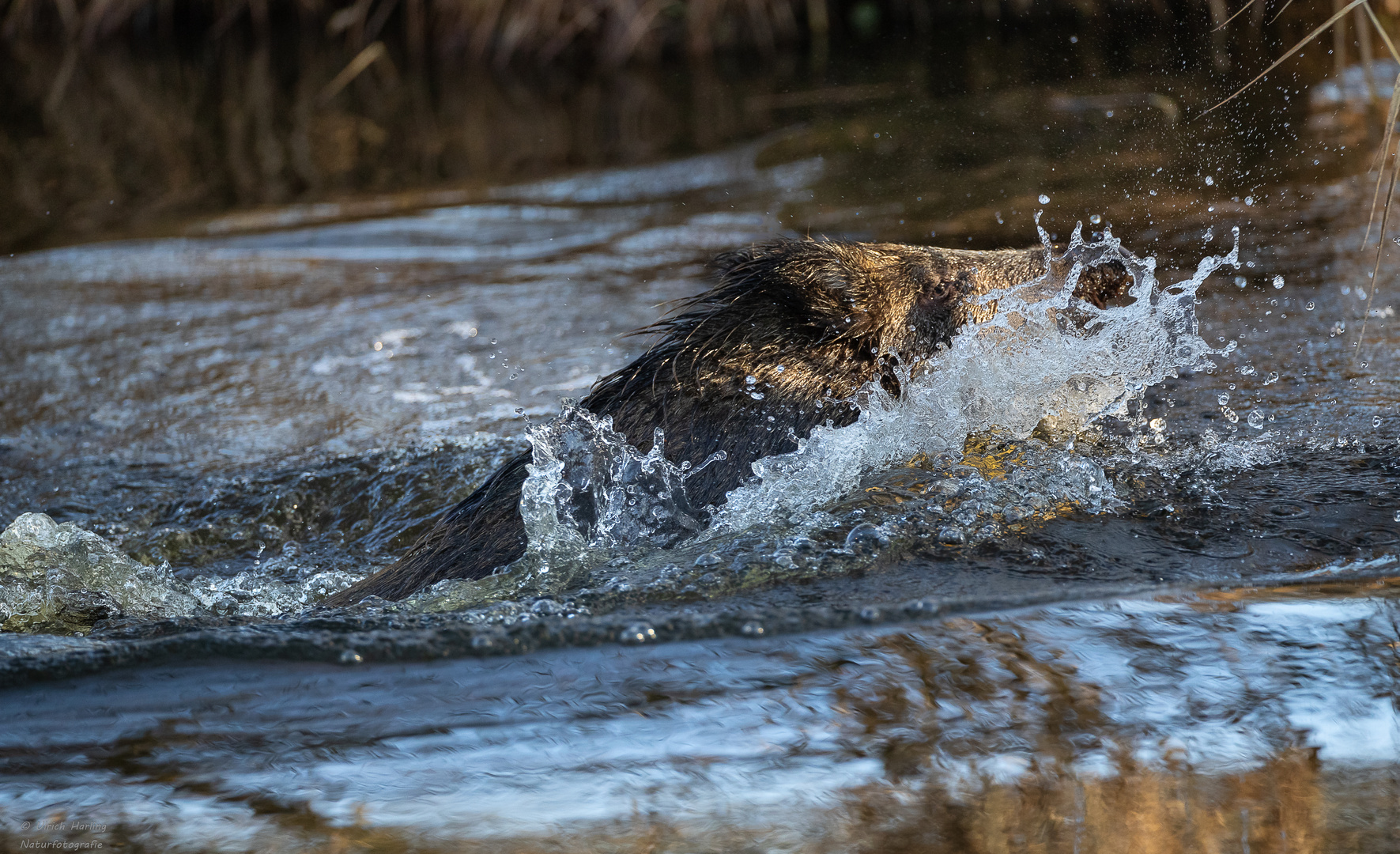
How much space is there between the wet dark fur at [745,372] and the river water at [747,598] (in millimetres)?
119

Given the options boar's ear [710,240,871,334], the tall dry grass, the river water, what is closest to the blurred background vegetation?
the tall dry grass

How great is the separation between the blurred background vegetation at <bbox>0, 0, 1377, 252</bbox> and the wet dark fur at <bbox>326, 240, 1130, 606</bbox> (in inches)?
209

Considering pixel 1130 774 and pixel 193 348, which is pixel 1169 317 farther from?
pixel 193 348

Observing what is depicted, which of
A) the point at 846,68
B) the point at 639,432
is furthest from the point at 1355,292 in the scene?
the point at 846,68

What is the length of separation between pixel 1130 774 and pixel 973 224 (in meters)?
5.17

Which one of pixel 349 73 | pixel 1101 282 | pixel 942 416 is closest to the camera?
pixel 942 416

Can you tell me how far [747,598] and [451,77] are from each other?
12.3 metres

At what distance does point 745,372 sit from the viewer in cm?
378

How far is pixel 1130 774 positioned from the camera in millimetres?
2400

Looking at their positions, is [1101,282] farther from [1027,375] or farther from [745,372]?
[745,372]

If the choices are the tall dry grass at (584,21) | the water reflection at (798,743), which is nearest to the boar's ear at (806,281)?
the water reflection at (798,743)

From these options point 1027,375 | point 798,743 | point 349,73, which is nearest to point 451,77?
point 349,73

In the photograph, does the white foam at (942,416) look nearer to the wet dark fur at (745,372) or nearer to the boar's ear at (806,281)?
the wet dark fur at (745,372)

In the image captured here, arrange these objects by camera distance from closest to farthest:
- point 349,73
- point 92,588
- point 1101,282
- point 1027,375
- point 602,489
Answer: point 602,489 < point 92,588 < point 1027,375 < point 1101,282 < point 349,73
